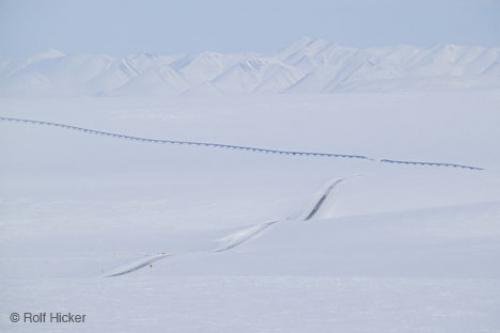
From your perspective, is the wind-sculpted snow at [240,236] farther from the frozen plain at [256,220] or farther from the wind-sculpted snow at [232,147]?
the wind-sculpted snow at [232,147]

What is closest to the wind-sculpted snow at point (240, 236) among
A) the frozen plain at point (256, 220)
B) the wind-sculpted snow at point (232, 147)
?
the frozen plain at point (256, 220)

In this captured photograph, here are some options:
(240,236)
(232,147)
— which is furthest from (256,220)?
(232,147)

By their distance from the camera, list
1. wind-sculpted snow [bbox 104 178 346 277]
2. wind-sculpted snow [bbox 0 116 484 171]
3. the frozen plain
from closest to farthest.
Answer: the frozen plain → wind-sculpted snow [bbox 104 178 346 277] → wind-sculpted snow [bbox 0 116 484 171]

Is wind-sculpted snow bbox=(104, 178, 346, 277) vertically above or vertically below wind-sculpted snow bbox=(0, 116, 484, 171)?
below

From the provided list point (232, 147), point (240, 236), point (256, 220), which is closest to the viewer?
point (240, 236)

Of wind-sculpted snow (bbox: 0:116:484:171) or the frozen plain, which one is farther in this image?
wind-sculpted snow (bbox: 0:116:484:171)

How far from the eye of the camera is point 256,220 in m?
22.4

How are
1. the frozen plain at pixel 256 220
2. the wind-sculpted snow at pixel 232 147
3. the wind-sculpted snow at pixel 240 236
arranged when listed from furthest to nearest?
1. the wind-sculpted snow at pixel 232 147
2. the wind-sculpted snow at pixel 240 236
3. the frozen plain at pixel 256 220

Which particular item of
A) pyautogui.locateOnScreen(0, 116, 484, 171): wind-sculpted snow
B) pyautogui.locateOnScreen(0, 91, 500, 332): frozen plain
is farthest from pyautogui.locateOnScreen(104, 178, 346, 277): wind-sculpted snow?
pyautogui.locateOnScreen(0, 116, 484, 171): wind-sculpted snow

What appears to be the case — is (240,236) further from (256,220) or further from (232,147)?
(232,147)

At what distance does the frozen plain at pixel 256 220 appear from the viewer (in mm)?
11234

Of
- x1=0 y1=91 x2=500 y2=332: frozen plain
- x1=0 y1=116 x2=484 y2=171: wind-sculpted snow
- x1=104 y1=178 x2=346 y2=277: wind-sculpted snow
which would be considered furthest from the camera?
x1=0 y1=116 x2=484 y2=171: wind-sculpted snow

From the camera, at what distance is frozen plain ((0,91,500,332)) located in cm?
1123

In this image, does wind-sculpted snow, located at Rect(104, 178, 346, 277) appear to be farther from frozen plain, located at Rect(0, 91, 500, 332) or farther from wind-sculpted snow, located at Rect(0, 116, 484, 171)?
wind-sculpted snow, located at Rect(0, 116, 484, 171)
